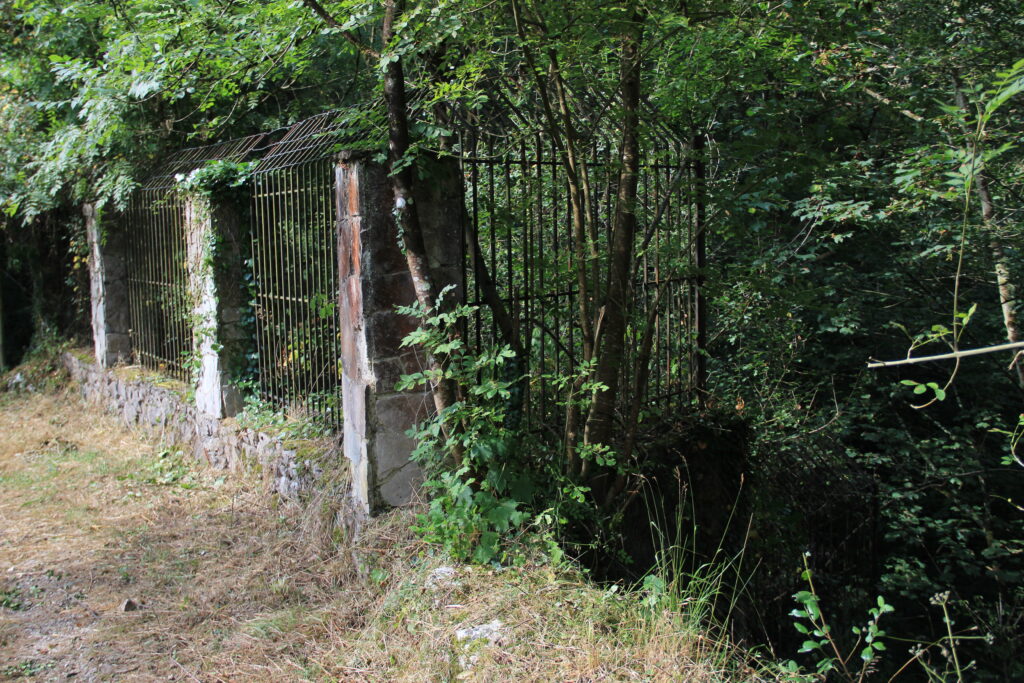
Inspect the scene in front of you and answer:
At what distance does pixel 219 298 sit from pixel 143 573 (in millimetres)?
2334

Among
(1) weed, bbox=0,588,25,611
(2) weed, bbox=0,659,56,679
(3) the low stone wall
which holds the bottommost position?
(2) weed, bbox=0,659,56,679

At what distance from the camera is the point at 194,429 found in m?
6.78

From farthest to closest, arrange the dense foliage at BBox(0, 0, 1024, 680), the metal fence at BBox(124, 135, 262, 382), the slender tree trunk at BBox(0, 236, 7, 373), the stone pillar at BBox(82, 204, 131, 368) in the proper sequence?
1. the slender tree trunk at BBox(0, 236, 7, 373)
2. the stone pillar at BBox(82, 204, 131, 368)
3. the metal fence at BBox(124, 135, 262, 382)
4. the dense foliage at BBox(0, 0, 1024, 680)

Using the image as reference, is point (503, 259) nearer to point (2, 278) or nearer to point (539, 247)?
point (539, 247)

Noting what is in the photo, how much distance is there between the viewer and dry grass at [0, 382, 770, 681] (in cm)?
308

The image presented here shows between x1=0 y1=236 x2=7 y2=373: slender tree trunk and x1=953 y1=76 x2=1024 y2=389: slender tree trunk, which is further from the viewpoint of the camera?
x1=0 y1=236 x2=7 y2=373: slender tree trunk

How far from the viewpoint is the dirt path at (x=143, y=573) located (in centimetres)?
375

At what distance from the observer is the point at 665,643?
9.75 ft

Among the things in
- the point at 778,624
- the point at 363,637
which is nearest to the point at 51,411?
the point at 363,637

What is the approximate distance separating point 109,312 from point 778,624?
7383 millimetres

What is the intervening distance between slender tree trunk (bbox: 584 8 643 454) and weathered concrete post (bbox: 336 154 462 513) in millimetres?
870

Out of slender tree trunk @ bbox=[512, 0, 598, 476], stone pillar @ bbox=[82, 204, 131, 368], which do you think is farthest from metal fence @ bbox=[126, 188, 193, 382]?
slender tree trunk @ bbox=[512, 0, 598, 476]

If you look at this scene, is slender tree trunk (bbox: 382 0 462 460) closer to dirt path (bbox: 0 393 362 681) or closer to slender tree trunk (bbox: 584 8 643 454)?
slender tree trunk (bbox: 584 8 643 454)

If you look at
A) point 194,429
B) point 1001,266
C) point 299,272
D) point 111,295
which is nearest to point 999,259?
point 1001,266
